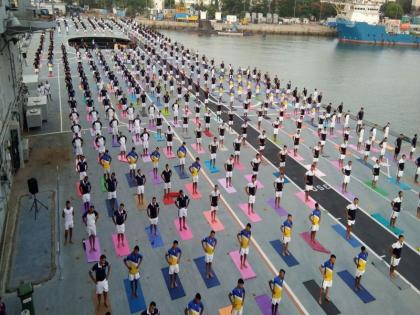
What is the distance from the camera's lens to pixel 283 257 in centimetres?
1275

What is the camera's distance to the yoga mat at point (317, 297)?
35.0 feet

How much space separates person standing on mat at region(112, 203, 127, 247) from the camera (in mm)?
12133

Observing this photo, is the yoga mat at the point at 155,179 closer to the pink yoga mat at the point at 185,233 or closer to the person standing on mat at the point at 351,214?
the pink yoga mat at the point at 185,233

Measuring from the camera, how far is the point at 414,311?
10.9 m

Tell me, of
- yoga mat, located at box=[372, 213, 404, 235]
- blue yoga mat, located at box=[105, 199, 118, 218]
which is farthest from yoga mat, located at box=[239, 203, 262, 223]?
blue yoga mat, located at box=[105, 199, 118, 218]

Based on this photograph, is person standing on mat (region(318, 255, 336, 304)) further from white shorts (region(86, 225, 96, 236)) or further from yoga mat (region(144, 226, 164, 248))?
white shorts (region(86, 225, 96, 236))

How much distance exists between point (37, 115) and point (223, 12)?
389ft

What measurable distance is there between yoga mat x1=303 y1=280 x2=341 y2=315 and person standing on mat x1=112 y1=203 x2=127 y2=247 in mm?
5810

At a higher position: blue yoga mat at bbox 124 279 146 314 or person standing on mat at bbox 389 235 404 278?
person standing on mat at bbox 389 235 404 278

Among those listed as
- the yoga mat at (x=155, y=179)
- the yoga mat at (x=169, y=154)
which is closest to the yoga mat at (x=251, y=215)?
the yoga mat at (x=155, y=179)

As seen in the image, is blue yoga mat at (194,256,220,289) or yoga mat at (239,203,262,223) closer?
blue yoga mat at (194,256,220,289)

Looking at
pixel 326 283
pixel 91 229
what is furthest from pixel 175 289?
pixel 326 283

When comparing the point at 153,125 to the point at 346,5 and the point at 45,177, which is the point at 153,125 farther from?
the point at 346,5

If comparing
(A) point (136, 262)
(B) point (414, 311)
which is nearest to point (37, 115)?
(A) point (136, 262)
